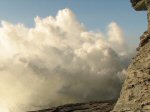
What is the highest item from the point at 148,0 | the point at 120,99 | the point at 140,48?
the point at 148,0

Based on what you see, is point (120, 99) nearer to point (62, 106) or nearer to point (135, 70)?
point (135, 70)

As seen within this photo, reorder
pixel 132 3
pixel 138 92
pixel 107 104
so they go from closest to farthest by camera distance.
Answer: pixel 138 92 → pixel 132 3 → pixel 107 104

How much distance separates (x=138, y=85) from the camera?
14.4 metres

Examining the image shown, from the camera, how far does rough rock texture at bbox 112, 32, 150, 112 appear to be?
1383cm

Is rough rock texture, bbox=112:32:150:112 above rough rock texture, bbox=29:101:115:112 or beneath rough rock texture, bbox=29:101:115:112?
beneath

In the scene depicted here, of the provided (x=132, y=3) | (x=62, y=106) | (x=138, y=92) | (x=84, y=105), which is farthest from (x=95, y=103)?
(x=138, y=92)

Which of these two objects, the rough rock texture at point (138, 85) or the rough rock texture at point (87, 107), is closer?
the rough rock texture at point (138, 85)

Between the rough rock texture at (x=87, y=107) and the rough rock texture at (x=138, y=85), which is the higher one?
the rough rock texture at (x=87, y=107)

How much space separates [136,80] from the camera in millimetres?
14625

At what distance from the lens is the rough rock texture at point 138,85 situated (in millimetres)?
13828

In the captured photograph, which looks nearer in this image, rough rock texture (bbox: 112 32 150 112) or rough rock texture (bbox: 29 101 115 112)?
rough rock texture (bbox: 112 32 150 112)

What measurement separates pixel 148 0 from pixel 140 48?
2684mm

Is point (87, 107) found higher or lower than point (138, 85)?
higher

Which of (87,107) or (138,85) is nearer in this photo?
(138,85)
